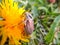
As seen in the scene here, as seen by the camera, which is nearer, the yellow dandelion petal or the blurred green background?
the yellow dandelion petal

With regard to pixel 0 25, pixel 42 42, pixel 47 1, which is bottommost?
pixel 42 42

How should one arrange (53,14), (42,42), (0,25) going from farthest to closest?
(53,14) → (42,42) → (0,25)

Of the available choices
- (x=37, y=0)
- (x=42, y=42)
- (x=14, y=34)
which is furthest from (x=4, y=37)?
(x=37, y=0)

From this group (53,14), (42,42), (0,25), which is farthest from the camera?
(53,14)

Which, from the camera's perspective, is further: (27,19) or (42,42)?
(42,42)

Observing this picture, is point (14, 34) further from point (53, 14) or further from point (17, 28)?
point (53, 14)

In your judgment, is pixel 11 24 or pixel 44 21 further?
pixel 44 21

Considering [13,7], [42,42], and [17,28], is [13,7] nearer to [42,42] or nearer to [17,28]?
[17,28]

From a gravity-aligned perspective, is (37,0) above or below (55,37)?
above

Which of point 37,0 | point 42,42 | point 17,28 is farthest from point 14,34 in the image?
point 37,0

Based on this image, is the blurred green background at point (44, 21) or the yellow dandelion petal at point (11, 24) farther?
the blurred green background at point (44, 21)
